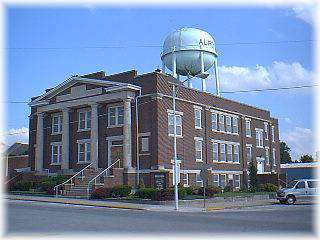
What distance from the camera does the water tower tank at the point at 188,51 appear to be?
49781 mm

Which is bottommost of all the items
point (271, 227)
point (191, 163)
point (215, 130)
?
Result: point (271, 227)

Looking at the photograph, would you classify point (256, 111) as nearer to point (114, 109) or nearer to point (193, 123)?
point (193, 123)

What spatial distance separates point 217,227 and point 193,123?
93.3 feet

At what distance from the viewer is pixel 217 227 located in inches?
642

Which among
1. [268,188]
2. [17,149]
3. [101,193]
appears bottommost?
[268,188]

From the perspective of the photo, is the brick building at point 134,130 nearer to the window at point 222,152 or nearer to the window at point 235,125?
the window at point 222,152

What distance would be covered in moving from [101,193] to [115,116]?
9.53 m

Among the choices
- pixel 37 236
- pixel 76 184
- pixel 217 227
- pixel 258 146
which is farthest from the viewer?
pixel 258 146

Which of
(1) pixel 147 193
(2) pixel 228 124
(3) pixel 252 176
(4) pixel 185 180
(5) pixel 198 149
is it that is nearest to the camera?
(1) pixel 147 193

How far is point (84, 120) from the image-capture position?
44.8 m

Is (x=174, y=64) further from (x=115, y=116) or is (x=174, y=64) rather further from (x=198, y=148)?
(x=115, y=116)

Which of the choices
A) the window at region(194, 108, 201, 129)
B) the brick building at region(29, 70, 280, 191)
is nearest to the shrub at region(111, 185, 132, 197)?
the brick building at region(29, 70, 280, 191)

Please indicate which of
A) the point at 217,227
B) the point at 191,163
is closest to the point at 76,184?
the point at 191,163

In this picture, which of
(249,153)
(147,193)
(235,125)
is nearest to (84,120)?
(147,193)
